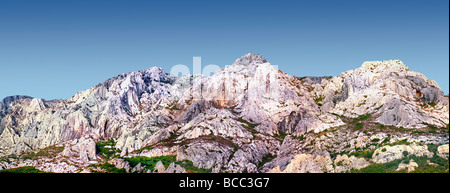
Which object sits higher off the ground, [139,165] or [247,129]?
[247,129]

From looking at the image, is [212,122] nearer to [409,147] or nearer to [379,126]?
[379,126]

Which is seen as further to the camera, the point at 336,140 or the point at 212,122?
the point at 212,122

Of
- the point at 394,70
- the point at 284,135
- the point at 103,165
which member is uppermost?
the point at 394,70

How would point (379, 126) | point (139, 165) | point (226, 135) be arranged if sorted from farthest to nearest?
point (226, 135), point (139, 165), point (379, 126)

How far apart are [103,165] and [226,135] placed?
59.2 m

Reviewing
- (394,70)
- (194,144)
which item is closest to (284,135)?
(194,144)

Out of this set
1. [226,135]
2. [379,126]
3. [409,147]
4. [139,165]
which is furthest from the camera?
[226,135]

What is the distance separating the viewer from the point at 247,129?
18200 centimetres
